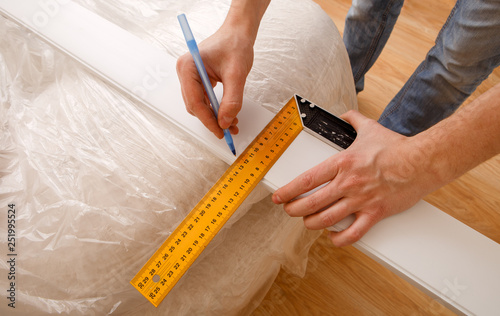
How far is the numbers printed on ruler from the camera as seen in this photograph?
521mm

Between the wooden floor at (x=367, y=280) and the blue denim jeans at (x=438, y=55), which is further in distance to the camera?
the wooden floor at (x=367, y=280)

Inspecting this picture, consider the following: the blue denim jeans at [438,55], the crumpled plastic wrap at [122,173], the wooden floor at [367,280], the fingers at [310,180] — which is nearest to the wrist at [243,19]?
the crumpled plastic wrap at [122,173]

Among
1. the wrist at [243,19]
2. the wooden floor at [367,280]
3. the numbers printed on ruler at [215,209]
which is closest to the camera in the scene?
the numbers printed on ruler at [215,209]

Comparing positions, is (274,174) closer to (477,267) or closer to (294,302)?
(477,267)

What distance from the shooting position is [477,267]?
1.82 feet

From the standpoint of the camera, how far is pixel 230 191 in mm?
601

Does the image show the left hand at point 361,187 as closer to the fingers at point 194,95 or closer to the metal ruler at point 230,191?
the metal ruler at point 230,191

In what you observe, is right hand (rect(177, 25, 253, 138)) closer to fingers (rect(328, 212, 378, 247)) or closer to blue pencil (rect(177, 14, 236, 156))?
blue pencil (rect(177, 14, 236, 156))

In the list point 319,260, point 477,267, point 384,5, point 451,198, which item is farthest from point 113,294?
point 451,198

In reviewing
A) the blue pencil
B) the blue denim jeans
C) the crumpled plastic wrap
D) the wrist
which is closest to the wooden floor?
the crumpled plastic wrap

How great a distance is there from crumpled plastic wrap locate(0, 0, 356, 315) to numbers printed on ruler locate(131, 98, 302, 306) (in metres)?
0.08

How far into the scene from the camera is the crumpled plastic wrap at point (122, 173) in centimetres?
58

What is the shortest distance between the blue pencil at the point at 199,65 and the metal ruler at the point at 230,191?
5cm

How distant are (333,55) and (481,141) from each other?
0.47m
